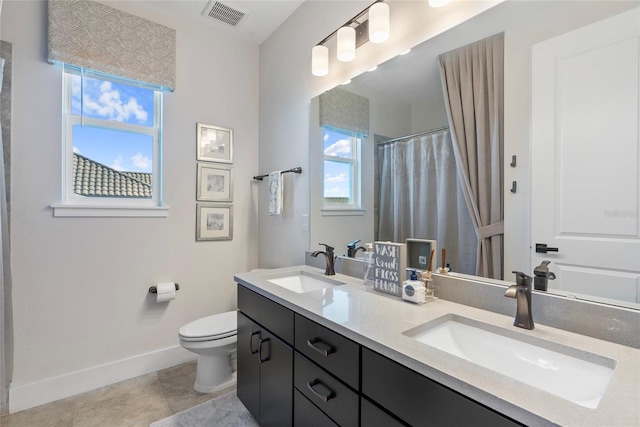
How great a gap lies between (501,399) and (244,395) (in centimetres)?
149

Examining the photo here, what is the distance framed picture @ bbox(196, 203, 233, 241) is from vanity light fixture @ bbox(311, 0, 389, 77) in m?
1.39

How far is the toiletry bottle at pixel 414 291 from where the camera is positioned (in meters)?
1.19

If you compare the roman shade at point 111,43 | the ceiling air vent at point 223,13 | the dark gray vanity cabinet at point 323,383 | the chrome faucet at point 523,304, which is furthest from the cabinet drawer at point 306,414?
the ceiling air vent at point 223,13

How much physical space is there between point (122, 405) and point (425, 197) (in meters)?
2.24

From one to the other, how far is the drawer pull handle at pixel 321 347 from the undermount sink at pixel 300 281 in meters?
0.60

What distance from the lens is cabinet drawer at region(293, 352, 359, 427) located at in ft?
3.07

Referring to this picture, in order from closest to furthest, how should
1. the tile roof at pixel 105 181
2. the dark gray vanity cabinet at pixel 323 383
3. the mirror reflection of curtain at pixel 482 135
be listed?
1. the dark gray vanity cabinet at pixel 323 383
2. the mirror reflection of curtain at pixel 482 135
3. the tile roof at pixel 105 181

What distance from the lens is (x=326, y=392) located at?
1029 mm

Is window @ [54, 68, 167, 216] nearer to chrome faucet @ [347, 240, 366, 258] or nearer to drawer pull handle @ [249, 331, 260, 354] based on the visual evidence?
drawer pull handle @ [249, 331, 260, 354]

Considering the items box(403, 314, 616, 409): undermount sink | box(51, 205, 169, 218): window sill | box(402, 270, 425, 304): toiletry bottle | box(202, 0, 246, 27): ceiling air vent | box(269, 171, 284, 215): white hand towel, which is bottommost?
box(403, 314, 616, 409): undermount sink

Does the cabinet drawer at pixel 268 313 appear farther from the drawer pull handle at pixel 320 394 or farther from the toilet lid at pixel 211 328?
the toilet lid at pixel 211 328

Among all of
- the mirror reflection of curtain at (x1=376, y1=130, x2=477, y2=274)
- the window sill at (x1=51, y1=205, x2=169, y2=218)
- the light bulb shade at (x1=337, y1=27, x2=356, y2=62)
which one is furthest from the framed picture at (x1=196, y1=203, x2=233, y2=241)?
the light bulb shade at (x1=337, y1=27, x2=356, y2=62)

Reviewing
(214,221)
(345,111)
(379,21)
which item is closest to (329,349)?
(345,111)

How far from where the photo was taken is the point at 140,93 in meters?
2.28
